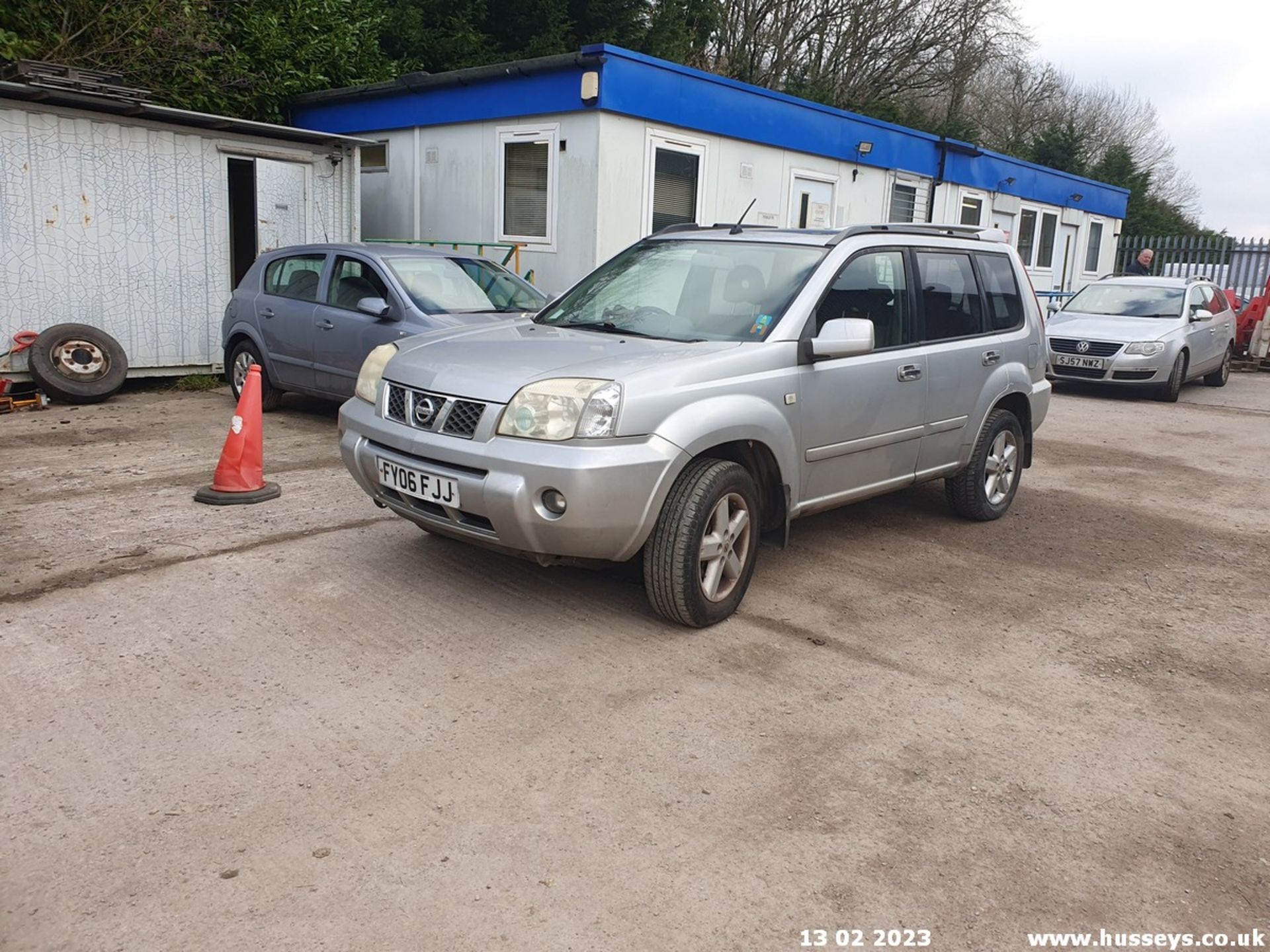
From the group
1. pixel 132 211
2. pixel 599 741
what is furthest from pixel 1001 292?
pixel 132 211

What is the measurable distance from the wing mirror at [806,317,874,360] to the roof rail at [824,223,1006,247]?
615 mm

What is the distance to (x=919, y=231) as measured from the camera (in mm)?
5902

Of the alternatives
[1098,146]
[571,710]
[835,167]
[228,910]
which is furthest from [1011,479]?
[1098,146]

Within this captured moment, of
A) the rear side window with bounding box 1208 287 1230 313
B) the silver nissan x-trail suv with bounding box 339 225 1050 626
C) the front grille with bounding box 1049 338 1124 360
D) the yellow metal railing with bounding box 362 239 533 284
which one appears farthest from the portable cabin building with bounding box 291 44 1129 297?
the silver nissan x-trail suv with bounding box 339 225 1050 626

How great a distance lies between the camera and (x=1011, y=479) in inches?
268

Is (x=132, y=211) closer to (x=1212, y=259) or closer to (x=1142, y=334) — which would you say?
(x=1142, y=334)

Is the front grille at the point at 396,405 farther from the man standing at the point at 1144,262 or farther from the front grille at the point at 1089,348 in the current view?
the man standing at the point at 1144,262

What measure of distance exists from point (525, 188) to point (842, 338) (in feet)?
29.9

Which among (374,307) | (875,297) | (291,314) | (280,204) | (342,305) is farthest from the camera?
(280,204)

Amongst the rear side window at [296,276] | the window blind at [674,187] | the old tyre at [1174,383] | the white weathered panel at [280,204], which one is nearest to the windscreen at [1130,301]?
the old tyre at [1174,383]

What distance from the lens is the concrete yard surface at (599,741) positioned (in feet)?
8.84

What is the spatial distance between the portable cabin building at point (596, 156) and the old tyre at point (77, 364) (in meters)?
5.02

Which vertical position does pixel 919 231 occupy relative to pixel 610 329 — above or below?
above

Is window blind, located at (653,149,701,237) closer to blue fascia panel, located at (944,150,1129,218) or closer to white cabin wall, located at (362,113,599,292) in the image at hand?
white cabin wall, located at (362,113,599,292)
